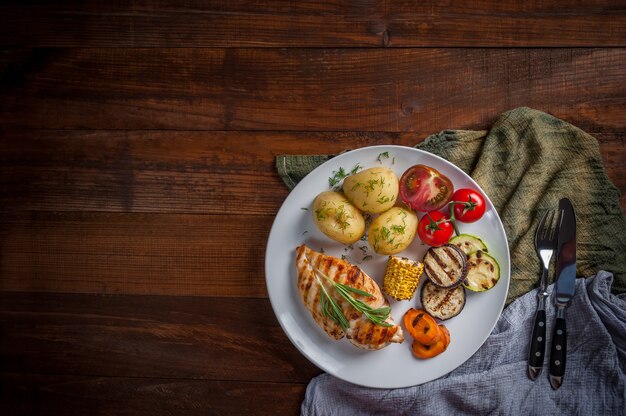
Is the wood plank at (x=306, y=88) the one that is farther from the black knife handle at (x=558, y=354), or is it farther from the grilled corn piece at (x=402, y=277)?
the black knife handle at (x=558, y=354)

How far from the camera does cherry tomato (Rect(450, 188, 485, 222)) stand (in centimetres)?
230

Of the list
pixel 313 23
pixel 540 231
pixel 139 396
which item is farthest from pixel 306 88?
pixel 139 396

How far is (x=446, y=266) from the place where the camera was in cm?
228

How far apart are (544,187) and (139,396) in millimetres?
2288

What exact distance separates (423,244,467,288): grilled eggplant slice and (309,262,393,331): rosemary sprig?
27 centimetres

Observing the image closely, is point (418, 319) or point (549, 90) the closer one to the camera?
point (418, 319)

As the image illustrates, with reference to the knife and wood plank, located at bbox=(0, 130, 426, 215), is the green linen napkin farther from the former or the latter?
wood plank, located at bbox=(0, 130, 426, 215)

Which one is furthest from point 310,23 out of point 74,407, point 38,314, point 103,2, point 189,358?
point 74,407

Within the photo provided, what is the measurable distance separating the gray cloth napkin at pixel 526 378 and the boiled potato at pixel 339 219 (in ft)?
2.45

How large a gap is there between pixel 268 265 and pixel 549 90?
1.63 m

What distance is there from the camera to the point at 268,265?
7.89 ft

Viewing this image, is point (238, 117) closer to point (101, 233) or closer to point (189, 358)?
point (101, 233)

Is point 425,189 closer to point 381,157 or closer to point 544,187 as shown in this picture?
point 381,157

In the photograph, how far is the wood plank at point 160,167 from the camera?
2.62 meters
